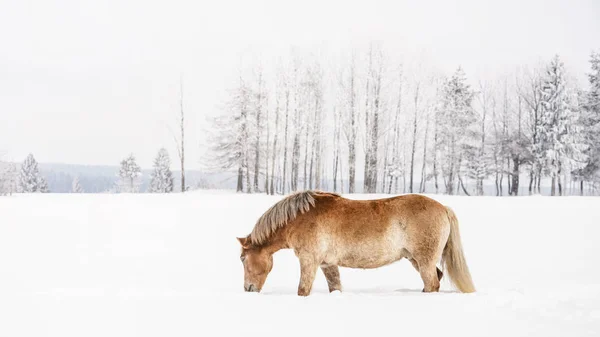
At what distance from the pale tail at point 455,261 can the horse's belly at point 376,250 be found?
66cm

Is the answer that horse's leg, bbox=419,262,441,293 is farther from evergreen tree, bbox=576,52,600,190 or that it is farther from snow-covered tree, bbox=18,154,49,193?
snow-covered tree, bbox=18,154,49,193

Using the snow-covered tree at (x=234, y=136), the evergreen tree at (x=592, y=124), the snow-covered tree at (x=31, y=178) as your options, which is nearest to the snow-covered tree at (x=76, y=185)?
the snow-covered tree at (x=31, y=178)

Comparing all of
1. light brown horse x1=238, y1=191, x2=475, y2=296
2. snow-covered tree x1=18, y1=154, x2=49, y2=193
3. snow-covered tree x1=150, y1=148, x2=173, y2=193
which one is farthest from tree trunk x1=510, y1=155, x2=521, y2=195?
snow-covered tree x1=18, y1=154, x2=49, y2=193

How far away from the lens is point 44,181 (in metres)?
53.5

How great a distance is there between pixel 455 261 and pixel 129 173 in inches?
2064

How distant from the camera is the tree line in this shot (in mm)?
25859

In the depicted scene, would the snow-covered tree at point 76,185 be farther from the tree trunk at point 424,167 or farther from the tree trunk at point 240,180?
the tree trunk at point 424,167

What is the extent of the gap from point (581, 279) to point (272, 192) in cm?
1923

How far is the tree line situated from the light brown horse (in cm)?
1970

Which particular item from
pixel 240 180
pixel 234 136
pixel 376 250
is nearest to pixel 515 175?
pixel 240 180

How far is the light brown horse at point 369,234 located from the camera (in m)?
4.91

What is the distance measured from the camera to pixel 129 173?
52625 mm

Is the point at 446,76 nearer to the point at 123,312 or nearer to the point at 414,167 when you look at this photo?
the point at 414,167

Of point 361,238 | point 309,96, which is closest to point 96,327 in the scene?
point 361,238
